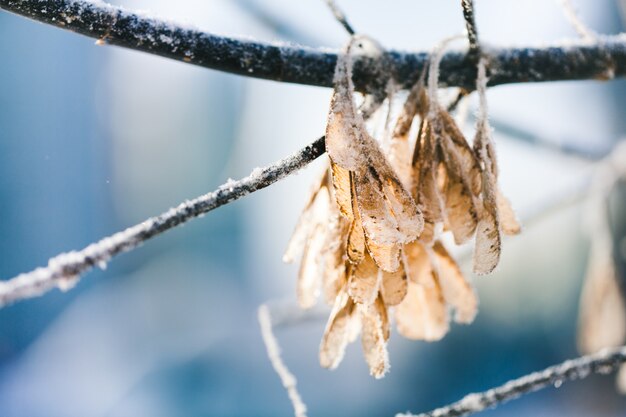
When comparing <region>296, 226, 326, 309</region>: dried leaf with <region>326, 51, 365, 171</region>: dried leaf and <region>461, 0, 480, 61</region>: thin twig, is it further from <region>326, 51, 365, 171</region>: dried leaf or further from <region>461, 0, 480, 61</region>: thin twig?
<region>461, 0, 480, 61</region>: thin twig

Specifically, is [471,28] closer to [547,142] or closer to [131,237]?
[131,237]

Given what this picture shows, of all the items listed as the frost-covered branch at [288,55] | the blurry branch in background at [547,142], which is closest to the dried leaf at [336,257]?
the frost-covered branch at [288,55]

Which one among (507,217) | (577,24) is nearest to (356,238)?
(507,217)

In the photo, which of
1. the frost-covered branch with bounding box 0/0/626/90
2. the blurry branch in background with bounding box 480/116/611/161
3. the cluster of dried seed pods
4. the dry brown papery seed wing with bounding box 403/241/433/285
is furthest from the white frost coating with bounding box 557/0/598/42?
the blurry branch in background with bounding box 480/116/611/161

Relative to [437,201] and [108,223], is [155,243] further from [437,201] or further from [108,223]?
[437,201]

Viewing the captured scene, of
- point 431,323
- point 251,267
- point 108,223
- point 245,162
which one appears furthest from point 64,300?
point 431,323
